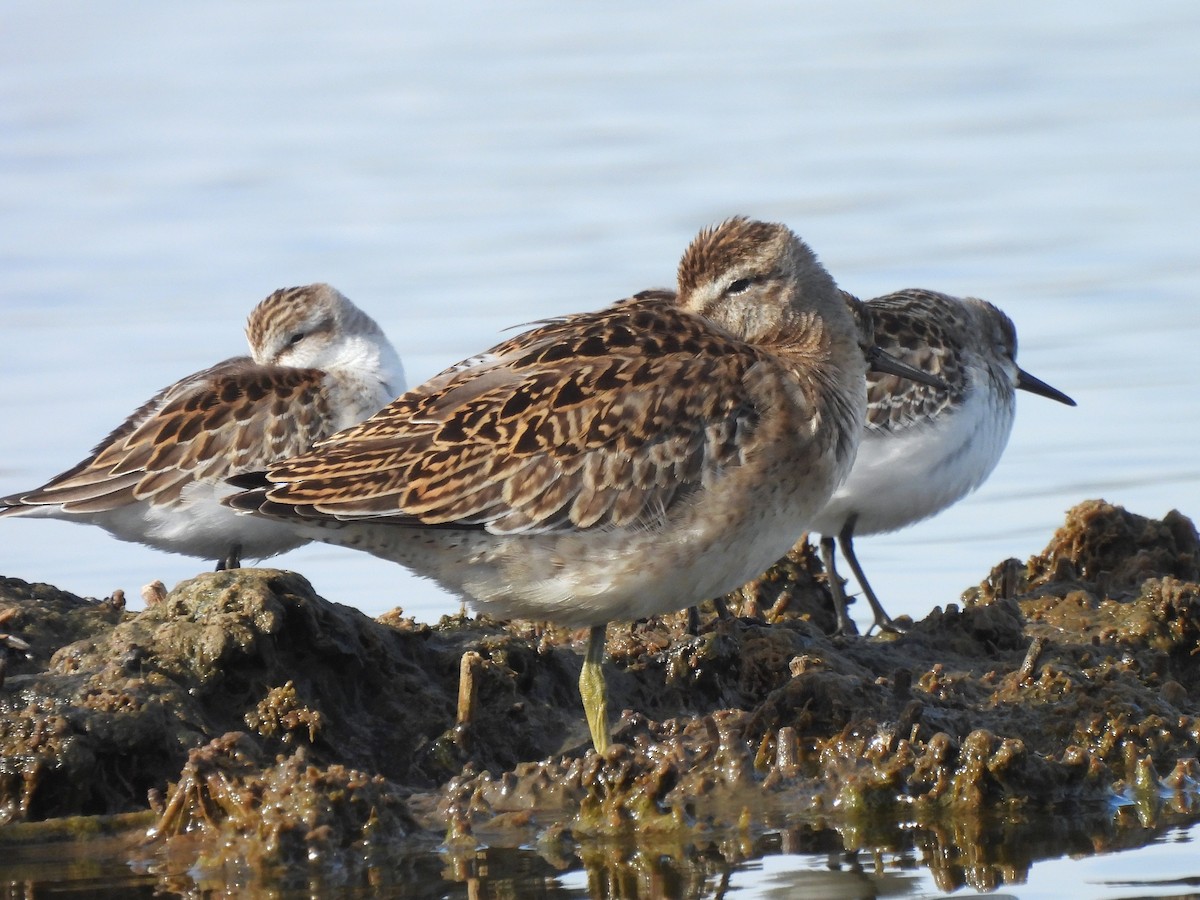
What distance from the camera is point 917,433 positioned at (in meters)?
10.4

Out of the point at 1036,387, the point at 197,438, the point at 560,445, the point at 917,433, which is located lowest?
the point at 560,445

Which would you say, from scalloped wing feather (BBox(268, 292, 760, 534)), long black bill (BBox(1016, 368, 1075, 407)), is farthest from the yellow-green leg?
long black bill (BBox(1016, 368, 1075, 407))

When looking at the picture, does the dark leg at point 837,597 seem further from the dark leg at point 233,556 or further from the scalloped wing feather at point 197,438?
the dark leg at point 233,556

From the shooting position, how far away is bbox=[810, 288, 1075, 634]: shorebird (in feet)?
34.0

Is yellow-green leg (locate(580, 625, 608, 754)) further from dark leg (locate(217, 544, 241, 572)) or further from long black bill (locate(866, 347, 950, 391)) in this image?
dark leg (locate(217, 544, 241, 572))

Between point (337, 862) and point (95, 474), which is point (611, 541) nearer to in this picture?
point (337, 862)

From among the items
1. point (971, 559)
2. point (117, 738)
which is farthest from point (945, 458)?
point (117, 738)

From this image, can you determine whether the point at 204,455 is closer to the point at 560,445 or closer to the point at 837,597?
the point at 837,597

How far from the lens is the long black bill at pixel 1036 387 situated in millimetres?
11844

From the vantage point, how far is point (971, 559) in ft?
35.9

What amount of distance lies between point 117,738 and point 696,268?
2.81 meters

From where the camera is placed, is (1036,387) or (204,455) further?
(1036,387)

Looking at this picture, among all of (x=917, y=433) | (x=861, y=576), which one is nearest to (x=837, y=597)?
(x=861, y=576)

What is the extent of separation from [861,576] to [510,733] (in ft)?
11.1
